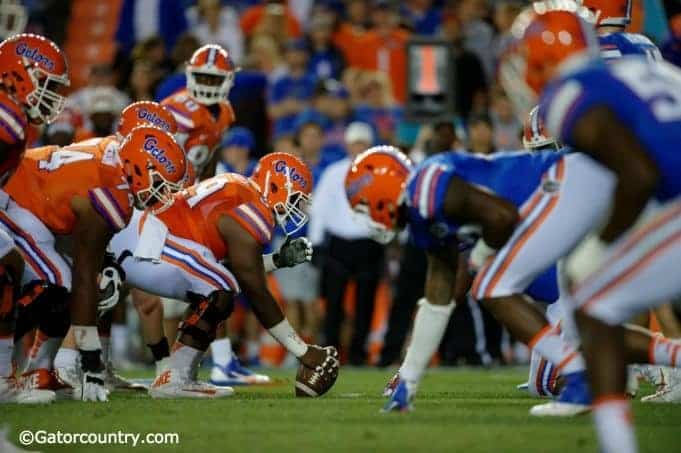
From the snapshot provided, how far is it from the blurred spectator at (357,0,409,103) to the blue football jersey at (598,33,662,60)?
6.50m

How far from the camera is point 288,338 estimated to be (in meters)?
7.74

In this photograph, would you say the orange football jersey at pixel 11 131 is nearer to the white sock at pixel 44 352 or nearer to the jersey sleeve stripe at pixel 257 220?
the white sock at pixel 44 352

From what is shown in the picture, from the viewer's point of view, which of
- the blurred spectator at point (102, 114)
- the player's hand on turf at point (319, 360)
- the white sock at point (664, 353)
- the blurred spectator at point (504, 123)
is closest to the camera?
the white sock at point (664, 353)

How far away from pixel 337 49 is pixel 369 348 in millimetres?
3123

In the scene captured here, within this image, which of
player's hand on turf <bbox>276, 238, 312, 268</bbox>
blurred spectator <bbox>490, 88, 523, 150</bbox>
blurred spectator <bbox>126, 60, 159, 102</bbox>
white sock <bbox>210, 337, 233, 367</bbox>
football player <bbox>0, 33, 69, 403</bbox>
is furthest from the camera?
blurred spectator <bbox>490, 88, 523, 150</bbox>

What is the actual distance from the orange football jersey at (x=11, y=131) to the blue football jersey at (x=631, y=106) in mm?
2420

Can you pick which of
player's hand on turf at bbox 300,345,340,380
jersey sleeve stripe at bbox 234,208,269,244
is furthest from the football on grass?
jersey sleeve stripe at bbox 234,208,269,244

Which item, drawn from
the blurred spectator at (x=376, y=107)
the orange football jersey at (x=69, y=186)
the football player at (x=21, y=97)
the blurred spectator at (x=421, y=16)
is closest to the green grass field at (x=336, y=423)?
the football player at (x=21, y=97)

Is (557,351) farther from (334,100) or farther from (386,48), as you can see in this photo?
(386,48)

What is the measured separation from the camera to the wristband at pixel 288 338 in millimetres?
7707

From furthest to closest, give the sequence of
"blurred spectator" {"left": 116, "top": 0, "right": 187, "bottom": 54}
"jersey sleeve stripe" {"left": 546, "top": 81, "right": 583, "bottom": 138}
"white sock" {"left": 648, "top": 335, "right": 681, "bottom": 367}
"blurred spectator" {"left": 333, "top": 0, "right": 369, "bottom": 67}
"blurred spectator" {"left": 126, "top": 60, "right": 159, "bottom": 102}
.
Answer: "blurred spectator" {"left": 116, "top": 0, "right": 187, "bottom": 54} < "blurred spectator" {"left": 333, "top": 0, "right": 369, "bottom": 67} < "blurred spectator" {"left": 126, "top": 60, "right": 159, "bottom": 102} < "white sock" {"left": 648, "top": 335, "right": 681, "bottom": 367} < "jersey sleeve stripe" {"left": 546, "top": 81, "right": 583, "bottom": 138}

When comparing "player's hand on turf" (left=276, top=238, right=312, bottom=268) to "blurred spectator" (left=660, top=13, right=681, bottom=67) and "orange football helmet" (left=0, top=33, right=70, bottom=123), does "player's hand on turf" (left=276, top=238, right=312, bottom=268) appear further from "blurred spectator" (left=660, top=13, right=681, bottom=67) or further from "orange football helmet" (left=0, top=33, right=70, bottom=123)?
"blurred spectator" (left=660, top=13, right=681, bottom=67)

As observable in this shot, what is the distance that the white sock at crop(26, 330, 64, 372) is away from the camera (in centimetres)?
757

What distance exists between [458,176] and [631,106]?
65.9 inches
